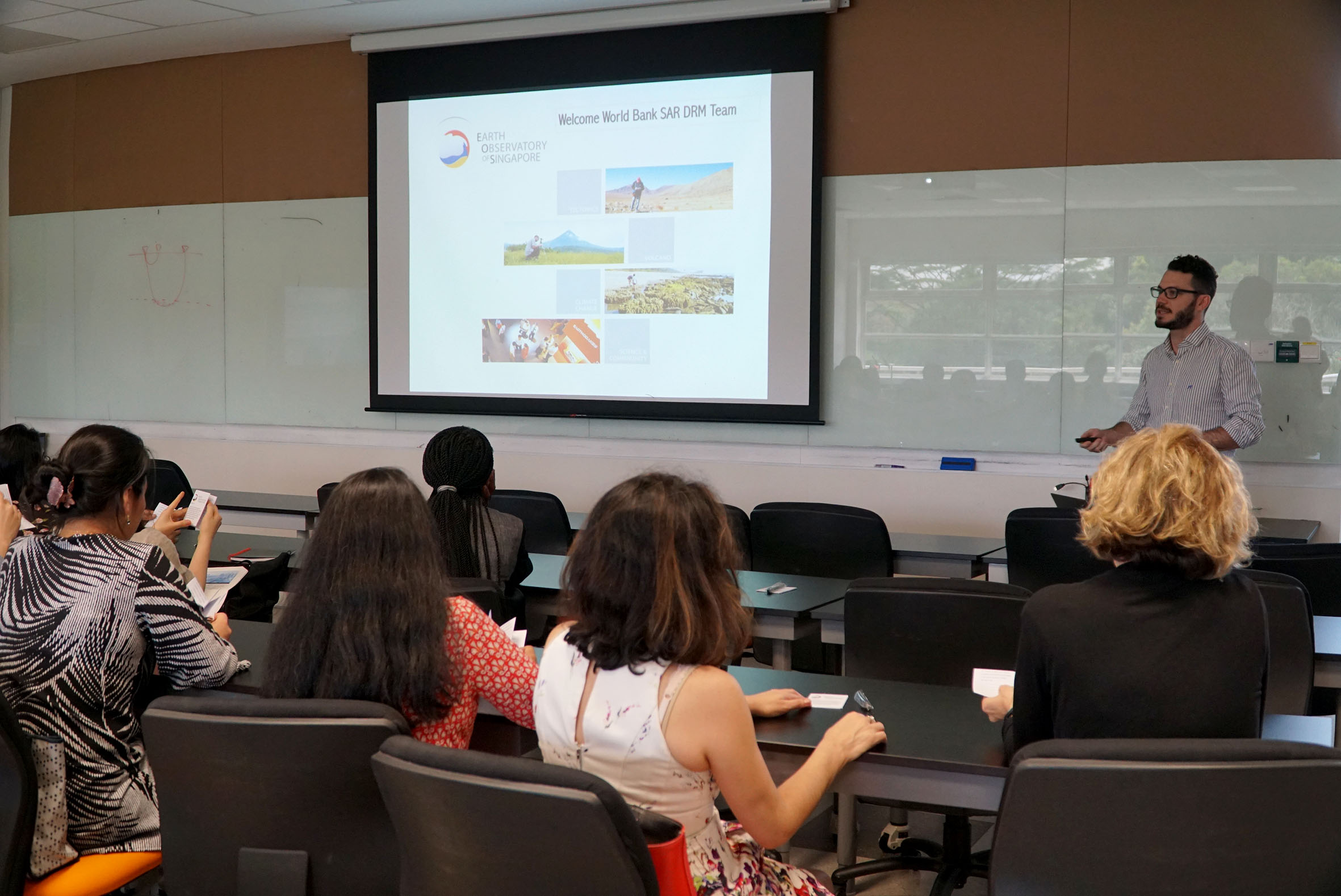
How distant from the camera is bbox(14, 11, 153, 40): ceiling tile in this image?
20.4ft

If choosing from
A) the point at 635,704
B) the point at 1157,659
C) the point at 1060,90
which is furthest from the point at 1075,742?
the point at 1060,90

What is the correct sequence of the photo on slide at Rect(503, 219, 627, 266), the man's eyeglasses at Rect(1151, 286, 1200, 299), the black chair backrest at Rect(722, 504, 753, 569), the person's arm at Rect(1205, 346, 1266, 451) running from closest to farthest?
the black chair backrest at Rect(722, 504, 753, 569) → the person's arm at Rect(1205, 346, 1266, 451) → the man's eyeglasses at Rect(1151, 286, 1200, 299) → the photo on slide at Rect(503, 219, 627, 266)

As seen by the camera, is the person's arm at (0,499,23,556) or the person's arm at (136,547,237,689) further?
the person's arm at (0,499,23,556)

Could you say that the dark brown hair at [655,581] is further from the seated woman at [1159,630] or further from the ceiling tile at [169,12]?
the ceiling tile at [169,12]

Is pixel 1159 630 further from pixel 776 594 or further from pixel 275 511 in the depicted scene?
pixel 275 511

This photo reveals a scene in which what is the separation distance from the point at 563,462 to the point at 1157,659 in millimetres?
4788

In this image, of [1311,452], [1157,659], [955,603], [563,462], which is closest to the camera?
[1157,659]

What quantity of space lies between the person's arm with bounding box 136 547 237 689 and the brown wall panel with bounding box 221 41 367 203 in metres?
4.99

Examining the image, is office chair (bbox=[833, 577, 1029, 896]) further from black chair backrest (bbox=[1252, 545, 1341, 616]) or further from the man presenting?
the man presenting

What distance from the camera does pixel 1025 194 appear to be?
537 centimetres

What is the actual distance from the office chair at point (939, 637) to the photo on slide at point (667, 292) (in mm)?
3396

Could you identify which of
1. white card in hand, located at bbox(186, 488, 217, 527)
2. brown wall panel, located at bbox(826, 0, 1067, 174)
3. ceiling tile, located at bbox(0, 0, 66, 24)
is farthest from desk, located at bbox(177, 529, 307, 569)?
ceiling tile, located at bbox(0, 0, 66, 24)

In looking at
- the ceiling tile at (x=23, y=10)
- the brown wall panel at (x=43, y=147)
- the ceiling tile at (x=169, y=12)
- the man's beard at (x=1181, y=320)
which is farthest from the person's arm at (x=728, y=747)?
the brown wall panel at (x=43, y=147)

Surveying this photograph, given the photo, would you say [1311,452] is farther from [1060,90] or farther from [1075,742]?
[1075,742]
